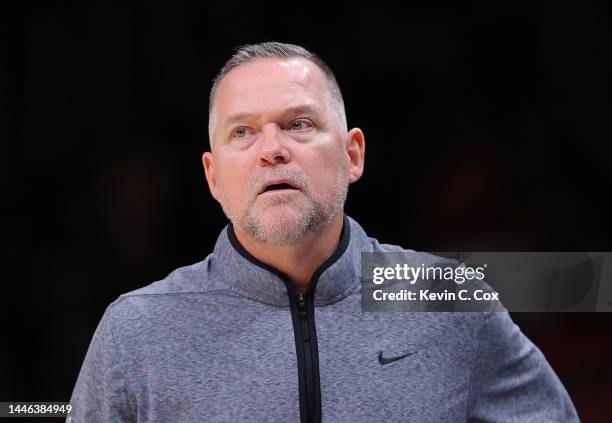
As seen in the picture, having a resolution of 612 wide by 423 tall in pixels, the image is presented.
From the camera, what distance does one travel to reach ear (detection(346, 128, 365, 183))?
1672 mm

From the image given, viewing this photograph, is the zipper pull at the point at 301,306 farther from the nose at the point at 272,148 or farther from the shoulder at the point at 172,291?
the nose at the point at 272,148

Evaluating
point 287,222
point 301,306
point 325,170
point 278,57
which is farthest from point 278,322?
point 278,57

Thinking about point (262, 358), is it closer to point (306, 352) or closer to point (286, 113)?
point (306, 352)

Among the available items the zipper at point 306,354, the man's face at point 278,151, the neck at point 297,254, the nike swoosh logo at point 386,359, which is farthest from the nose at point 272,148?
the nike swoosh logo at point 386,359

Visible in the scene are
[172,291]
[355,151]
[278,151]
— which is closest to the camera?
[278,151]

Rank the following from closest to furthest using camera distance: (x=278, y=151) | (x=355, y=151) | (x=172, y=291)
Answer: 1. (x=278, y=151)
2. (x=172, y=291)
3. (x=355, y=151)

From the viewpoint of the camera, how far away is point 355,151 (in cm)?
169

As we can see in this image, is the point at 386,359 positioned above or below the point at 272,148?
below

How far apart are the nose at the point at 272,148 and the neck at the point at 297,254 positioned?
156 mm

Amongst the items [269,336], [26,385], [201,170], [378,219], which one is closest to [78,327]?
[26,385]

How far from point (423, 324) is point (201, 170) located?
2.35 ft

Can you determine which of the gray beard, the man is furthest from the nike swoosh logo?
the gray beard

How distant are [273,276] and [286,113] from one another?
31 cm

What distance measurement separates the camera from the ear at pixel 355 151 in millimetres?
1672
